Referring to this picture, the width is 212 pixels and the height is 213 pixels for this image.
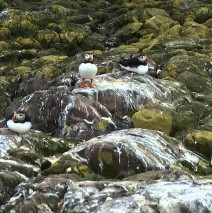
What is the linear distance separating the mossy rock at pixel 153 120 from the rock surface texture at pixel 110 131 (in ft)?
0.10

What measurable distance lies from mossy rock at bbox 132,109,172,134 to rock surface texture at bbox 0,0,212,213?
0.10 ft

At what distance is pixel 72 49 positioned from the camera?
34.7 meters

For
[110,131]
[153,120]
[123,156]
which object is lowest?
[110,131]

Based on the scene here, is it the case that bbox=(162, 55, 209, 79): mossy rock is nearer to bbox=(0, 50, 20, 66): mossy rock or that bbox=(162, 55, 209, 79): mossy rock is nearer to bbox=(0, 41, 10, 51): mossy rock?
bbox=(0, 50, 20, 66): mossy rock

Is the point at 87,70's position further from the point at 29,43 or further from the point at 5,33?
the point at 5,33

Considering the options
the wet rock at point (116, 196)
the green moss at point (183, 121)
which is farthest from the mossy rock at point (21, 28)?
the wet rock at point (116, 196)

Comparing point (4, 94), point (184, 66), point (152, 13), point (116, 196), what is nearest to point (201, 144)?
point (116, 196)

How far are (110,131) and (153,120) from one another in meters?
1.39

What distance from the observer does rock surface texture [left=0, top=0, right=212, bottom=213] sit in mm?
10391

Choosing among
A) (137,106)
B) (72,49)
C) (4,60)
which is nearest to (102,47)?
(72,49)

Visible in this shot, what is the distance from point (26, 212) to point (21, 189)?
0.77 m

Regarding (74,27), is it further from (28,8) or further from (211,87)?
(211,87)

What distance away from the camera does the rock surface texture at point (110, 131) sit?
10.4 meters

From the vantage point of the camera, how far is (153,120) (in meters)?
16.7
